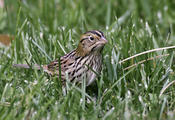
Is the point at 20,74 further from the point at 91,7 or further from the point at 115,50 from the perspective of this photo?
the point at 91,7

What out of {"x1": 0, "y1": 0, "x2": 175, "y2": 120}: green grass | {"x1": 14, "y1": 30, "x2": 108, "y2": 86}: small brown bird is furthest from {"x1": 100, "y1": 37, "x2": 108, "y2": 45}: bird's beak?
{"x1": 0, "y1": 0, "x2": 175, "y2": 120}: green grass

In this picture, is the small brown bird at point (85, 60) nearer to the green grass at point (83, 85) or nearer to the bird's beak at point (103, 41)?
the bird's beak at point (103, 41)

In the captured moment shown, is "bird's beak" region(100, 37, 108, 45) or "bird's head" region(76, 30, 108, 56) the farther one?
"bird's head" region(76, 30, 108, 56)

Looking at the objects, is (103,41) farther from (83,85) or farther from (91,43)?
(83,85)

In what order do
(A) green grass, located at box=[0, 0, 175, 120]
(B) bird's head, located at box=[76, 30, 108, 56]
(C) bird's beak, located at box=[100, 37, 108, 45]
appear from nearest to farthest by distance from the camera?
1. (A) green grass, located at box=[0, 0, 175, 120]
2. (C) bird's beak, located at box=[100, 37, 108, 45]
3. (B) bird's head, located at box=[76, 30, 108, 56]

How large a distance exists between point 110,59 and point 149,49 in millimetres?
585

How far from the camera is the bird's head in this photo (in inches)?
187

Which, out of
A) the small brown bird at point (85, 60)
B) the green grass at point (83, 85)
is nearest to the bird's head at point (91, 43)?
the small brown bird at point (85, 60)

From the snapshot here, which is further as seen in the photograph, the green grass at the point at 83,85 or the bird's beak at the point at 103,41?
the bird's beak at the point at 103,41

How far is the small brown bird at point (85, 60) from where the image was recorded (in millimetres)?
4711

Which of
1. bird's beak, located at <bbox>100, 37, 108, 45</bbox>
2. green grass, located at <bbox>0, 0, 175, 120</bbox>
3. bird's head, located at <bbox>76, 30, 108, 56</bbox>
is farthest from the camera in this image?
bird's head, located at <bbox>76, 30, 108, 56</bbox>

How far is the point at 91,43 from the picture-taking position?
484 cm

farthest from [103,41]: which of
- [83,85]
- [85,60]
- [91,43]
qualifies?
[83,85]

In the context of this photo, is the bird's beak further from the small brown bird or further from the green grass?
the green grass
